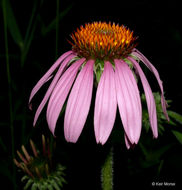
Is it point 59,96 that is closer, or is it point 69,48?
point 59,96

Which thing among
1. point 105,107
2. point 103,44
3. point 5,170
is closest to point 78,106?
point 105,107

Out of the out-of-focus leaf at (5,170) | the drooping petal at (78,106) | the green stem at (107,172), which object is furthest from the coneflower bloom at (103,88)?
the out-of-focus leaf at (5,170)

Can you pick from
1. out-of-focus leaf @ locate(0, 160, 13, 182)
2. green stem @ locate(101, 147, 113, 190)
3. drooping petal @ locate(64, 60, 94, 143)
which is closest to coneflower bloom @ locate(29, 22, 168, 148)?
drooping petal @ locate(64, 60, 94, 143)

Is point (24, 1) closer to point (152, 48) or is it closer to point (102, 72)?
point (152, 48)

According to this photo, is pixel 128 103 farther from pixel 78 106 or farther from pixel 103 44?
pixel 103 44

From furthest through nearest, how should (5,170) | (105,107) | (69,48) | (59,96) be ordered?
(69,48), (5,170), (59,96), (105,107)

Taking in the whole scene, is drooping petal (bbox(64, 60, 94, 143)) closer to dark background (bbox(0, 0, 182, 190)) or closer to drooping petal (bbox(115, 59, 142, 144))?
drooping petal (bbox(115, 59, 142, 144))

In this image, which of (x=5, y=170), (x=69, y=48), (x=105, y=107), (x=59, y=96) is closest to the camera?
(x=105, y=107)
